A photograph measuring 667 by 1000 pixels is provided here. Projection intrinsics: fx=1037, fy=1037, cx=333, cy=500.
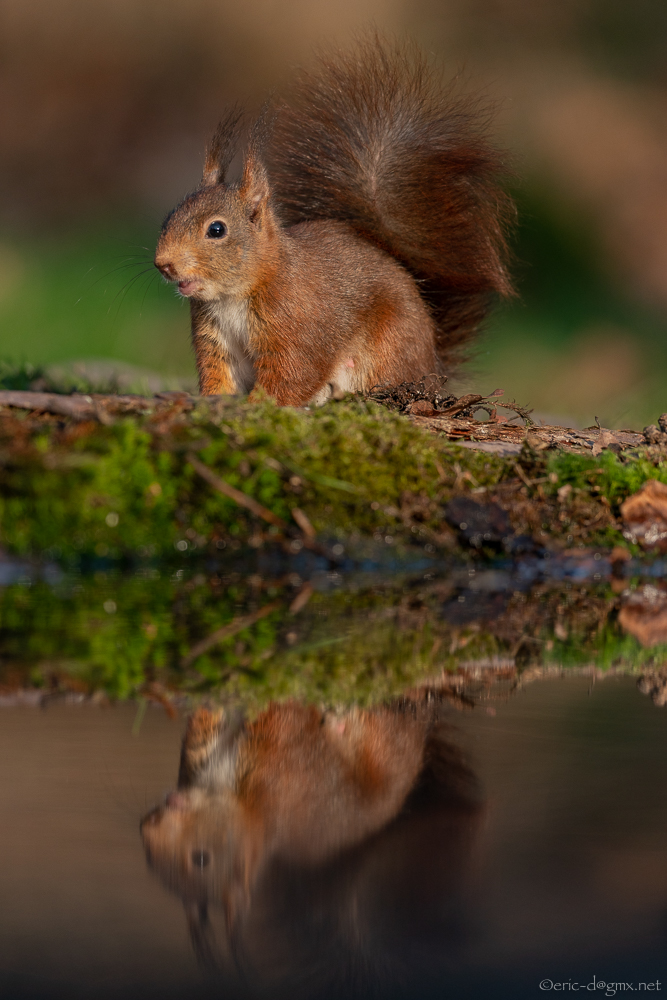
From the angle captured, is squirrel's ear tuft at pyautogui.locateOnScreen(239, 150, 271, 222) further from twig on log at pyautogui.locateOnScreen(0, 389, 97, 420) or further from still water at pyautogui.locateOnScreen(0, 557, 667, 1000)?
still water at pyautogui.locateOnScreen(0, 557, 667, 1000)

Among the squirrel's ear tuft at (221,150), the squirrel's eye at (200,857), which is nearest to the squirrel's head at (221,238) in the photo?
the squirrel's ear tuft at (221,150)

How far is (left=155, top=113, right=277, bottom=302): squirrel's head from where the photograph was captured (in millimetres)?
4414

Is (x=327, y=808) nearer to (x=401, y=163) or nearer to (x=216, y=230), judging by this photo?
(x=216, y=230)

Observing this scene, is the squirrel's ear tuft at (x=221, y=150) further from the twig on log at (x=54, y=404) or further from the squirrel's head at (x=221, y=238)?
the twig on log at (x=54, y=404)

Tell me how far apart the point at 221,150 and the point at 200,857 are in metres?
4.23

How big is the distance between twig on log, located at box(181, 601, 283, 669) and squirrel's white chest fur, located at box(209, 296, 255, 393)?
7.64 ft

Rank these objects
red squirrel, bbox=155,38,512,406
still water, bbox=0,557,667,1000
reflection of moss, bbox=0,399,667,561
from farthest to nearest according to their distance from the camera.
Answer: red squirrel, bbox=155,38,512,406
reflection of moss, bbox=0,399,667,561
still water, bbox=0,557,667,1000

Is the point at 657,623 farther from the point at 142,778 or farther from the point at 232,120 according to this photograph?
the point at 232,120

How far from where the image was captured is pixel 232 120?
4.82 m

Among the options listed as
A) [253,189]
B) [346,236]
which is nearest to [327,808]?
[253,189]

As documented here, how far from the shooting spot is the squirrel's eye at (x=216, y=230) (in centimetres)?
448

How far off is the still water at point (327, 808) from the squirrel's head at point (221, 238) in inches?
93.8

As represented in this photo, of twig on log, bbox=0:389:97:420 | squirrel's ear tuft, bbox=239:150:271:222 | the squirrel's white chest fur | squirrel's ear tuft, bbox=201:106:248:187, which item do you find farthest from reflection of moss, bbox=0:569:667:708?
squirrel's ear tuft, bbox=201:106:248:187

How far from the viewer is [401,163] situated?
207 inches
